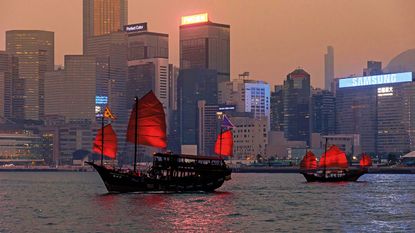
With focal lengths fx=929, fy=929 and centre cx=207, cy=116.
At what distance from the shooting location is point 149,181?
126938 millimetres

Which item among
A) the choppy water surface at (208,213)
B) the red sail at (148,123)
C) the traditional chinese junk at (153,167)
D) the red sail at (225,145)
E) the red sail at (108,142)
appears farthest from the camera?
the red sail at (225,145)

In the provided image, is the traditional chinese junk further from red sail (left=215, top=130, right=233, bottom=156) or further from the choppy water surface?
red sail (left=215, top=130, right=233, bottom=156)

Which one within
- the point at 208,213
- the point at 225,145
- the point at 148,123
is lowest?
the point at 208,213

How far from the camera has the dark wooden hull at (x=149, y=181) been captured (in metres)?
127

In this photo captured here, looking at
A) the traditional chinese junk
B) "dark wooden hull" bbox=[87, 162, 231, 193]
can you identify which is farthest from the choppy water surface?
the traditional chinese junk

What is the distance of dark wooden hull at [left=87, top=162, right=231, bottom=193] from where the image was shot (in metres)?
127

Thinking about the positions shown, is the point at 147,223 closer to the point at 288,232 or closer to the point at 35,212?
the point at 288,232

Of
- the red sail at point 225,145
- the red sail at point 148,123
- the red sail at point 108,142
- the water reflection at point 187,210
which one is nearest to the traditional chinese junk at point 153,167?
the red sail at point 148,123

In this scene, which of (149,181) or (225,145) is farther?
(225,145)

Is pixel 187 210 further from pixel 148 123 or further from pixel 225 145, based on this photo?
pixel 225 145

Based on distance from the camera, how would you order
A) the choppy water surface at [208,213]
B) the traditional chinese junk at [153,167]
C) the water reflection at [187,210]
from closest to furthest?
1. the choppy water surface at [208,213]
2. the water reflection at [187,210]
3. the traditional chinese junk at [153,167]

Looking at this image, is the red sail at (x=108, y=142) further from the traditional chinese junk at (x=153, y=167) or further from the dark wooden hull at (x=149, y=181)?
the traditional chinese junk at (x=153, y=167)

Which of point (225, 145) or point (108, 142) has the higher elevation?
point (108, 142)

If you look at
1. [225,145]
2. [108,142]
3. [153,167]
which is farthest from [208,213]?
[225,145]
